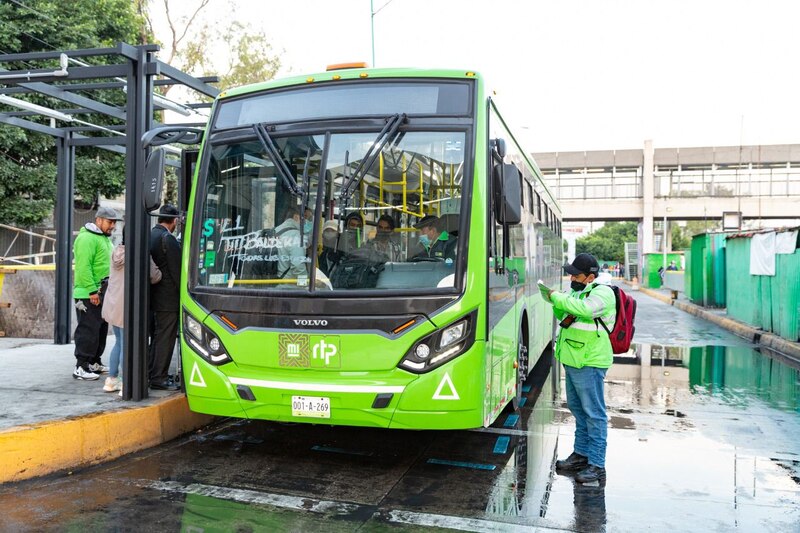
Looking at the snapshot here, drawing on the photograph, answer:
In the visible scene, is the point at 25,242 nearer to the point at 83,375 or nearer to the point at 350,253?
the point at 83,375

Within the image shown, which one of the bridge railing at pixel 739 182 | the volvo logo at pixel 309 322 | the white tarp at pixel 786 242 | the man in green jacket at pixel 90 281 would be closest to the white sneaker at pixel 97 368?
the man in green jacket at pixel 90 281

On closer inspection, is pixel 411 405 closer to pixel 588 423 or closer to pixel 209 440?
pixel 588 423

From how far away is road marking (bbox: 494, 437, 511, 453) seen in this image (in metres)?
6.24

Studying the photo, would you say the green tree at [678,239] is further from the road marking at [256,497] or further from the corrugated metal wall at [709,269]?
the road marking at [256,497]

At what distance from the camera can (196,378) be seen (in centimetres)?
553

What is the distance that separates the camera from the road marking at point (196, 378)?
5.48 metres

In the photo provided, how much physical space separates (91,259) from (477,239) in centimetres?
439

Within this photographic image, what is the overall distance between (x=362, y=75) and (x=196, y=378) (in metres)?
2.65

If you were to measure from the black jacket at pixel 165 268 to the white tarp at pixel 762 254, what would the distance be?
12.6 metres

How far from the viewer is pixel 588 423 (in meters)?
5.44

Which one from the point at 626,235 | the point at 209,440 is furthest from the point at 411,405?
the point at 626,235

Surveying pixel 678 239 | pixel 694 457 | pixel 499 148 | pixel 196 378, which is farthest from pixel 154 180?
pixel 678 239

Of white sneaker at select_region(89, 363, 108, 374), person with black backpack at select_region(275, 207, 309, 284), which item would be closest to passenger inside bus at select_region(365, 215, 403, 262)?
person with black backpack at select_region(275, 207, 309, 284)

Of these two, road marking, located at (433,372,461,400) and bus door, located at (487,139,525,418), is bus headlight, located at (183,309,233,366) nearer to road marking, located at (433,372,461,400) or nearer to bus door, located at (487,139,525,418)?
road marking, located at (433,372,461,400)
